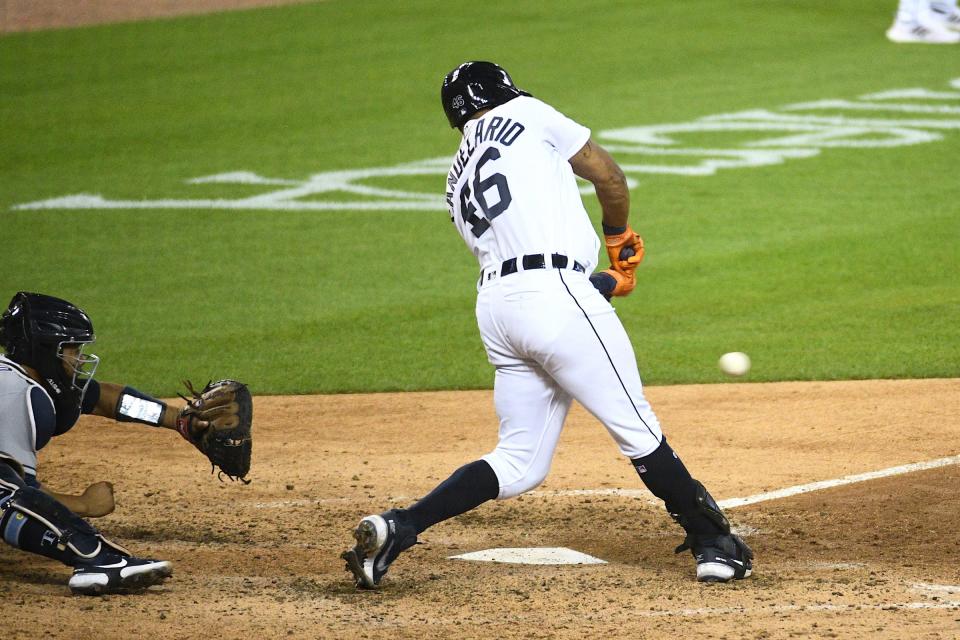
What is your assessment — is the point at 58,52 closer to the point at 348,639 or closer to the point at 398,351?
the point at 398,351

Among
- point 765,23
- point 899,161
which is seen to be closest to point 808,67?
point 765,23

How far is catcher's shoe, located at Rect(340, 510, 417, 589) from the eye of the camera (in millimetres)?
4523

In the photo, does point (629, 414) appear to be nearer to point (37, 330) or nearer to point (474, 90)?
point (474, 90)

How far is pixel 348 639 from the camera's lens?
13.4 feet

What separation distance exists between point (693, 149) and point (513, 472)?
10.4m

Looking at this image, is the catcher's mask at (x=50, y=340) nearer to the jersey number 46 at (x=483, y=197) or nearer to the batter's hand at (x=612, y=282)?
the jersey number 46 at (x=483, y=197)

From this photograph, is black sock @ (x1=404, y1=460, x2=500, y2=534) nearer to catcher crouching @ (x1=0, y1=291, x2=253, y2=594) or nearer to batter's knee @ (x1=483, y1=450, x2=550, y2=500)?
batter's knee @ (x1=483, y1=450, x2=550, y2=500)

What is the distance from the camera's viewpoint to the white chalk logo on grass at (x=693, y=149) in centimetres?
1284

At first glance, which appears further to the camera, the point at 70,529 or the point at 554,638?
the point at 70,529

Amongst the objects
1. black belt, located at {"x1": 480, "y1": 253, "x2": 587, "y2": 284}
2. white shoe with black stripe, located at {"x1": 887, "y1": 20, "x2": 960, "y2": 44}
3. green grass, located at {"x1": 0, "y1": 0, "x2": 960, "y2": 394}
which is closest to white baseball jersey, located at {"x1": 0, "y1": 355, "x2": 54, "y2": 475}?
black belt, located at {"x1": 480, "y1": 253, "x2": 587, "y2": 284}

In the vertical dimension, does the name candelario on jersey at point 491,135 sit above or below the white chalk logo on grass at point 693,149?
above

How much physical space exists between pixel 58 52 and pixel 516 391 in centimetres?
1652

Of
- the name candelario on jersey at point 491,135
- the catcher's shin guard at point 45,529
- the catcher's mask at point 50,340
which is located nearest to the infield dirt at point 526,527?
the catcher's shin guard at point 45,529

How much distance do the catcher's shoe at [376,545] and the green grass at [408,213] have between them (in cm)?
344
